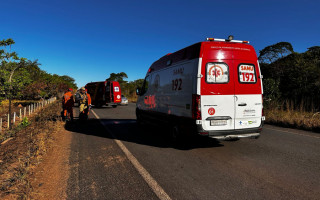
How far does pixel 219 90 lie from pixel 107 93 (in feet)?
56.9

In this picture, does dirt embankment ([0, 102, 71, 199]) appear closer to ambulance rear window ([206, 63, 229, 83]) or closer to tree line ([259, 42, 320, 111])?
ambulance rear window ([206, 63, 229, 83])

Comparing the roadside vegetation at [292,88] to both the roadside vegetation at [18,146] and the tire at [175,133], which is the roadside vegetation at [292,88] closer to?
the tire at [175,133]

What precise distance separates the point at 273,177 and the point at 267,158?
1.12m

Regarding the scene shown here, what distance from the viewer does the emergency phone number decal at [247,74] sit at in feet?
16.6

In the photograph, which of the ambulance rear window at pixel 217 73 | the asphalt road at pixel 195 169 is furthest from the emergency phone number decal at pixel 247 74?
the asphalt road at pixel 195 169

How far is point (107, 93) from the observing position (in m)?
20.9

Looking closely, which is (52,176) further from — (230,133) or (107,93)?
(107,93)

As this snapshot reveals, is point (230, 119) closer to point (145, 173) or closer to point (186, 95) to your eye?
point (186, 95)

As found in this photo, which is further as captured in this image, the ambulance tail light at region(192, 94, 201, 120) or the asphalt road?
the ambulance tail light at region(192, 94, 201, 120)

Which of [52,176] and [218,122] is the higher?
[218,122]

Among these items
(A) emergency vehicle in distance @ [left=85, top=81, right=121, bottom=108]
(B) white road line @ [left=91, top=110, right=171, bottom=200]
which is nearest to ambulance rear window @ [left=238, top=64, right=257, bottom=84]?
(B) white road line @ [left=91, top=110, right=171, bottom=200]

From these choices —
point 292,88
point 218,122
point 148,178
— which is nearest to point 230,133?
point 218,122

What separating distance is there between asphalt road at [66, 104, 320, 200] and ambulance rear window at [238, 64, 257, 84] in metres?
1.74

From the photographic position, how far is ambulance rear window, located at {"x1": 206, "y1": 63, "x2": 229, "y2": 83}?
15.9ft
